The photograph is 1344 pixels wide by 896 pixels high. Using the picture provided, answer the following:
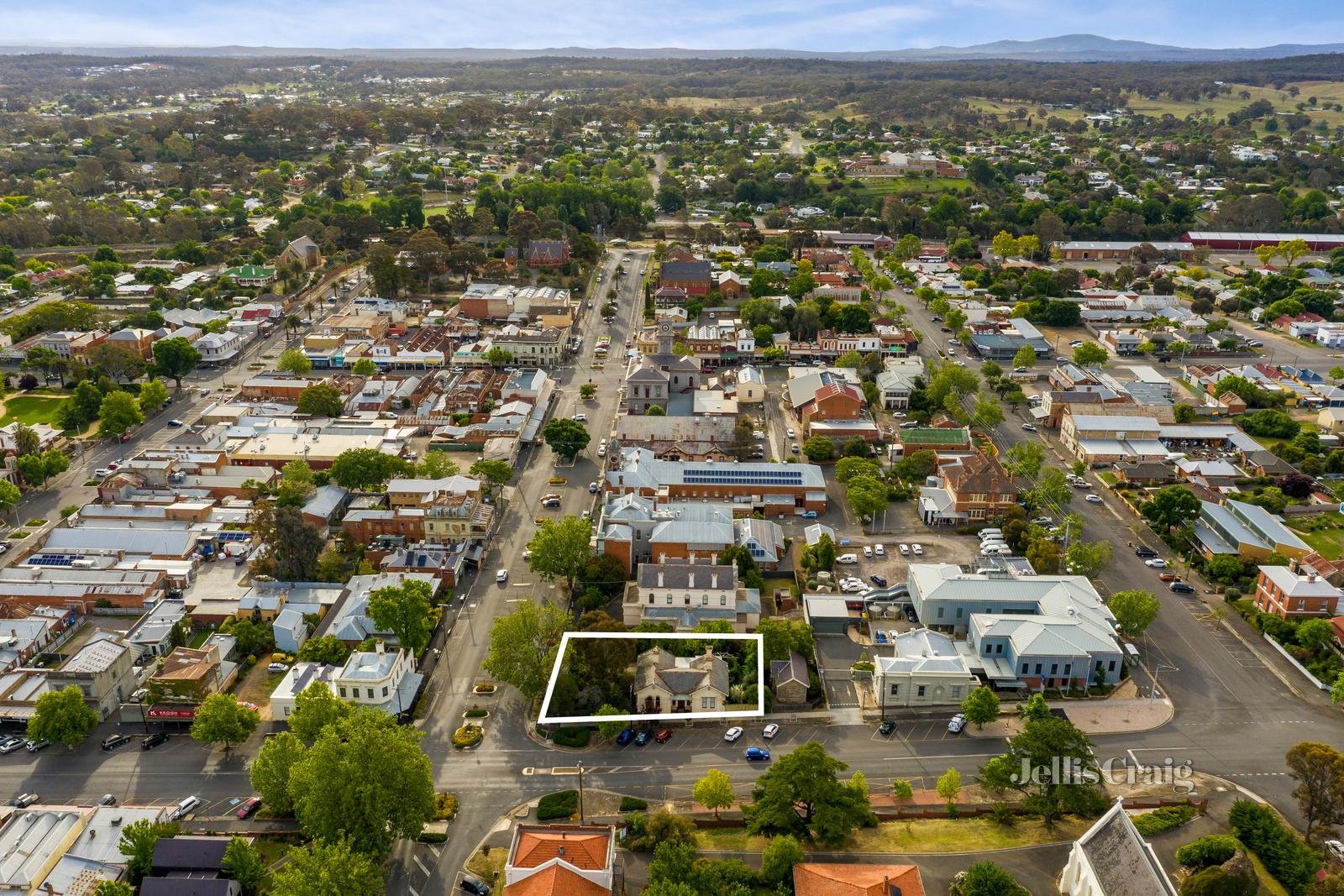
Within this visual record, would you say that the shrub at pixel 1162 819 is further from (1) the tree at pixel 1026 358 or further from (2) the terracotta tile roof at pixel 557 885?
(1) the tree at pixel 1026 358

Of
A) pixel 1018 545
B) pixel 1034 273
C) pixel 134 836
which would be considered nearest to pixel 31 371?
pixel 134 836

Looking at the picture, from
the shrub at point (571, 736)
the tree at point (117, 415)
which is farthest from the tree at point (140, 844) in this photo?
the tree at point (117, 415)

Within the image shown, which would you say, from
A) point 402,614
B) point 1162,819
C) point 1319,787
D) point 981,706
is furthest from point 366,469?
point 1319,787

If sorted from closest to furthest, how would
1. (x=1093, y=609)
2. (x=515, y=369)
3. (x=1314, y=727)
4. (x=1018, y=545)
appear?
(x=1314, y=727)
(x=1093, y=609)
(x=1018, y=545)
(x=515, y=369)

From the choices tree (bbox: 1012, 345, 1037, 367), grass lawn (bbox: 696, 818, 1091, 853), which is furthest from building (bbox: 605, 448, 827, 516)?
tree (bbox: 1012, 345, 1037, 367)

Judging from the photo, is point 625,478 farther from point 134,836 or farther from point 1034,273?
point 1034,273

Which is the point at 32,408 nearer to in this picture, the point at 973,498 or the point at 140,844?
the point at 140,844
